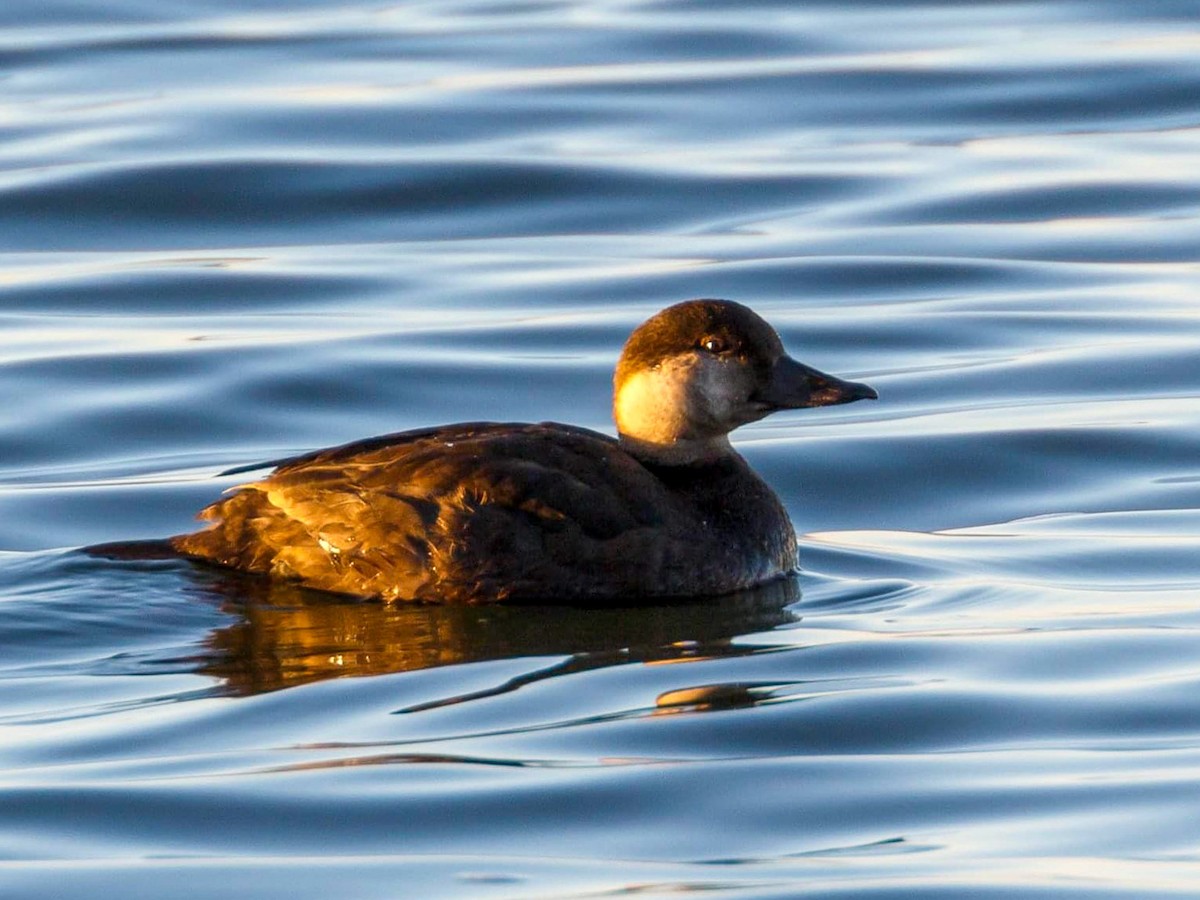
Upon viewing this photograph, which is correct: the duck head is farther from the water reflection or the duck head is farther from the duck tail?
the duck tail

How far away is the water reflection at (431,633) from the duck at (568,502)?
0.07m

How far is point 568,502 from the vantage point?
304 inches

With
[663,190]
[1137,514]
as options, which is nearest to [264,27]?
[663,190]

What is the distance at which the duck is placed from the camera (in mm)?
7691

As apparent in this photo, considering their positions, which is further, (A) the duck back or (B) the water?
(A) the duck back

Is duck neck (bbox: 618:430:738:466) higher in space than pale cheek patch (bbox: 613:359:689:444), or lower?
lower

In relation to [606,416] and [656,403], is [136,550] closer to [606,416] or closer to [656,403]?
[656,403]

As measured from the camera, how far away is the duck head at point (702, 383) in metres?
8.23

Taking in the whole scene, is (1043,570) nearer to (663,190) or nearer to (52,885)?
(52,885)

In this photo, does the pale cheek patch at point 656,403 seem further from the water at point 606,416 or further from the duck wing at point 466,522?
the water at point 606,416

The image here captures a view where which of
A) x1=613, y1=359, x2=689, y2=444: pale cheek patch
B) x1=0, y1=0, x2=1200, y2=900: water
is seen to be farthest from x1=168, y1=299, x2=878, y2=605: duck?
x1=0, y1=0, x2=1200, y2=900: water

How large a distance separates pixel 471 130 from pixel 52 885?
512 inches

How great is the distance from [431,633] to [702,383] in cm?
143

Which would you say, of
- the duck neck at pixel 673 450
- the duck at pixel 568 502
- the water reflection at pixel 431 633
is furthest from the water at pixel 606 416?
the duck neck at pixel 673 450
